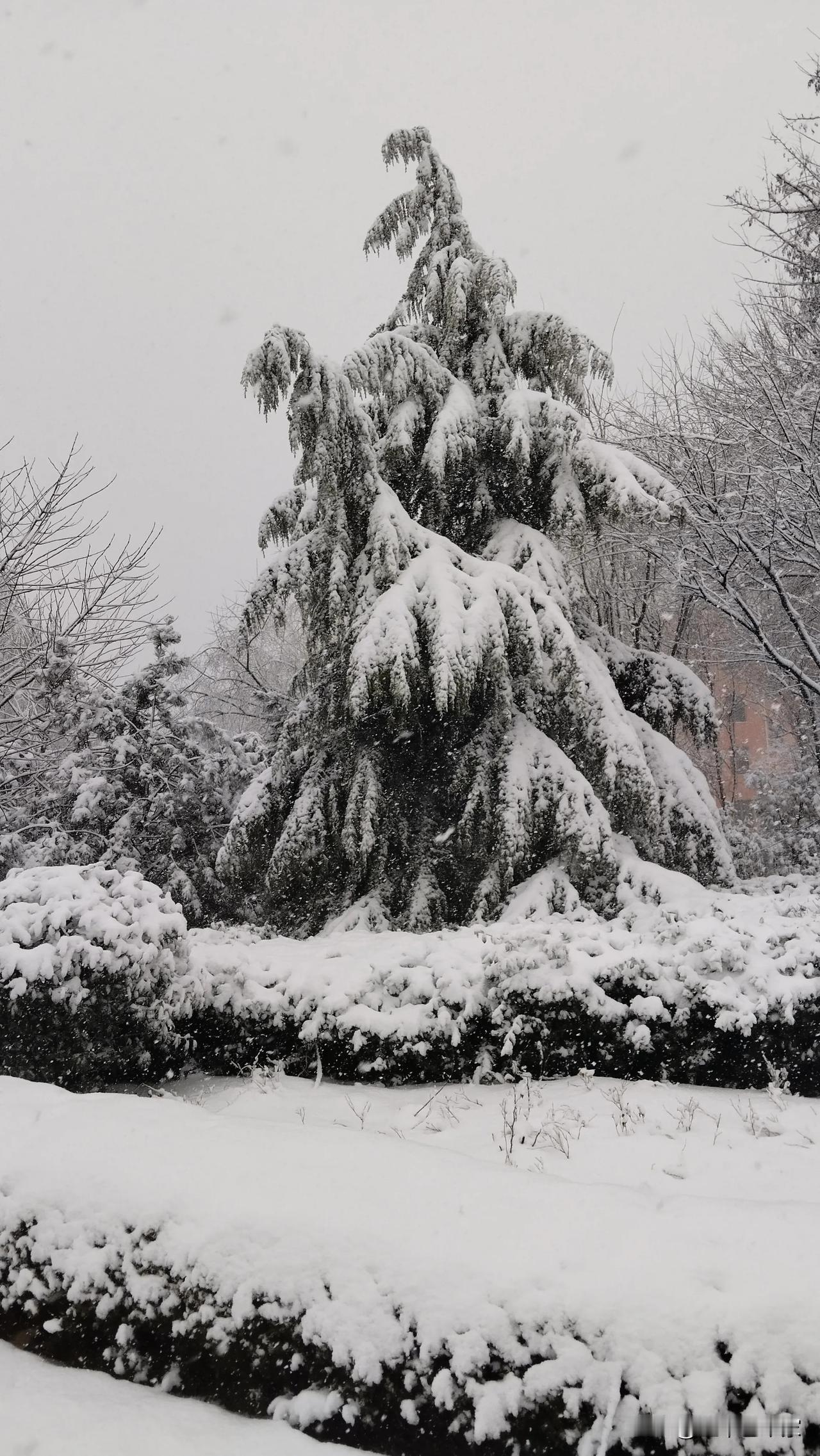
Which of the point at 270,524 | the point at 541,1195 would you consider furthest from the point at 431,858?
the point at 541,1195

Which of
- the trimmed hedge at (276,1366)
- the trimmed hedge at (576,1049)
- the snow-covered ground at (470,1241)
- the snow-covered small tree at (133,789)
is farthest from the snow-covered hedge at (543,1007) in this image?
the snow-covered small tree at (133,789)

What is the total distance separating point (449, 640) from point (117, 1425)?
5.23 meters

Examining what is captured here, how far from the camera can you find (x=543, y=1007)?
4.44 metres

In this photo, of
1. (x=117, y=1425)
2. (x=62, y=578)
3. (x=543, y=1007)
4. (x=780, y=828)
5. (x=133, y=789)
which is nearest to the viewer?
(x=117, y=1425)

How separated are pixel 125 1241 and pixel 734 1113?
2.86 meters

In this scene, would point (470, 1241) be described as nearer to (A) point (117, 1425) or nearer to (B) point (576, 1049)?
(A) point (117, 1425)

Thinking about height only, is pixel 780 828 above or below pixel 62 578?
below

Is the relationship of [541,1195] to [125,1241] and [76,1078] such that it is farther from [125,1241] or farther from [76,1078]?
[76,1078]

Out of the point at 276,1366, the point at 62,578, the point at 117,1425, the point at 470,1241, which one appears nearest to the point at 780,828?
the point at 62,578

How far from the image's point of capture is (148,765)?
923 cm

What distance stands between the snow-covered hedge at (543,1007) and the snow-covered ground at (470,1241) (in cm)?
103

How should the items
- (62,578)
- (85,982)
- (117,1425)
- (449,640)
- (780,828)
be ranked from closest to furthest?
(117,1425)
(85,982)
(449,640)
(62,578)
(780,828)

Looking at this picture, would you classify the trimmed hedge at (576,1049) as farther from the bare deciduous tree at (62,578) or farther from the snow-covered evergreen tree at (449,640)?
the bare deciduous tree at (62,578)

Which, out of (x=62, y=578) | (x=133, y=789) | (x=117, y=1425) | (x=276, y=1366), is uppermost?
(x=62, y=578)
